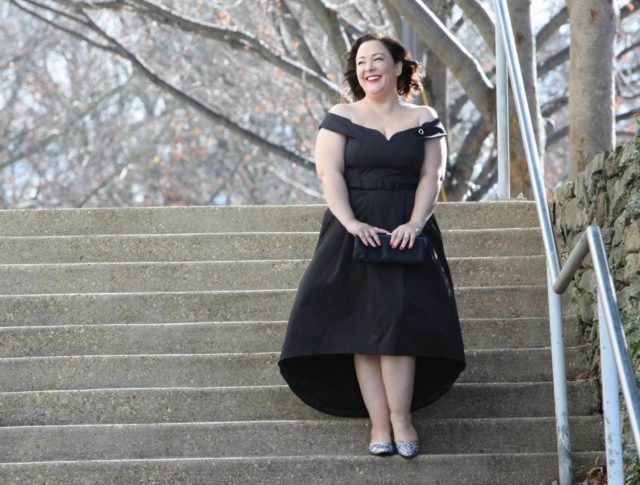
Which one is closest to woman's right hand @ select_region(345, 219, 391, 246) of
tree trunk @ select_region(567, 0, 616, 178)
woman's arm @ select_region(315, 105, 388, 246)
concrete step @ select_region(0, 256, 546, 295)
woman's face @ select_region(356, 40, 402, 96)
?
woman's arm @ select_region(315, 105, 388, 246)

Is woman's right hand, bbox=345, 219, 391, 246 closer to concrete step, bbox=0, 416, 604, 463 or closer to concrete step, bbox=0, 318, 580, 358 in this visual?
concrete step, bbox=0, 416, 604, 463

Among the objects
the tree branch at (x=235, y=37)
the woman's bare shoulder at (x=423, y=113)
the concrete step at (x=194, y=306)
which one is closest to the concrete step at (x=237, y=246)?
the concrete step at (x=194, y=306)

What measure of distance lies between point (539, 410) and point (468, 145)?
5.87m

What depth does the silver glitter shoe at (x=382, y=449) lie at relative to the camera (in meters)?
4.61

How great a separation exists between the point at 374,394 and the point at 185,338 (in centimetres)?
110

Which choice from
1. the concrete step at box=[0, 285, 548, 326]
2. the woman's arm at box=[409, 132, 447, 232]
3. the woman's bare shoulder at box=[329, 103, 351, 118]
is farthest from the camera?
the concrete step at box=[0, 285, 548, 326]

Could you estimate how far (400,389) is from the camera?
4.61m

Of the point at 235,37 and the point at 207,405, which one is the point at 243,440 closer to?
the point at 207,405

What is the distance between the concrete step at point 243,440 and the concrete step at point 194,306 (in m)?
0.90

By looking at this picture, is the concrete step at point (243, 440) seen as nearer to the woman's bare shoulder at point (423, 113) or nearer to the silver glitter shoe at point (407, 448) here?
the silver glitter shoe at point (407, 448)

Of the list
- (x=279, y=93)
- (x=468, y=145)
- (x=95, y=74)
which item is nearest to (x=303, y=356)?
(x=468, y=145)

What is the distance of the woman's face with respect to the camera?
481 cm

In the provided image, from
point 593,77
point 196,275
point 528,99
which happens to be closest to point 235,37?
point 528,99

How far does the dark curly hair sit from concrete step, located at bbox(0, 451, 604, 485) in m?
1.42
